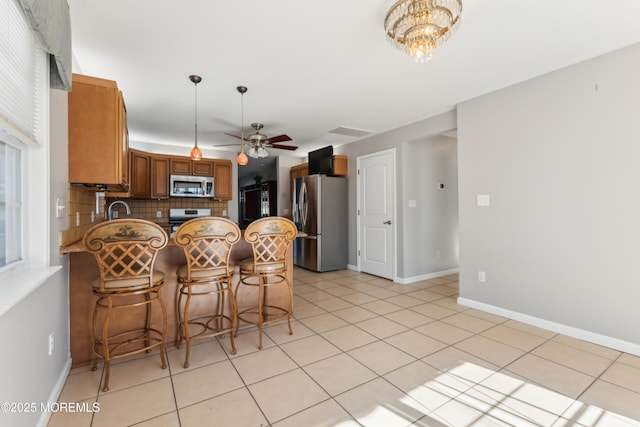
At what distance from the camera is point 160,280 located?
2.09 m

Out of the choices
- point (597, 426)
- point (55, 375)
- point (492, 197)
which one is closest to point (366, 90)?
point (492, 197)

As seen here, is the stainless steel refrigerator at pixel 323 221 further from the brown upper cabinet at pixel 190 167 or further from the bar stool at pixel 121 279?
the bar stool at pixel 121 279

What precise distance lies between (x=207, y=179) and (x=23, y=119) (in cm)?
417

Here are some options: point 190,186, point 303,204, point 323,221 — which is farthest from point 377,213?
point 190,186

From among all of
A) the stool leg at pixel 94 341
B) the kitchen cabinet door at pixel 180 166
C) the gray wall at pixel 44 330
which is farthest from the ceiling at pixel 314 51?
the stool leg at pixel 94 341

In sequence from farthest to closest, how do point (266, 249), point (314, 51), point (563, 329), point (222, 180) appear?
point (222, 180)
point (563, 329)
point (266, 249)
point (314, 51)

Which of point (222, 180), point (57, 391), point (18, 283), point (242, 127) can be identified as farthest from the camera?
point (222, 180)

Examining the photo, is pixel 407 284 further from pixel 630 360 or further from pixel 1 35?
pixel 1 35

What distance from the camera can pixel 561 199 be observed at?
2682mm

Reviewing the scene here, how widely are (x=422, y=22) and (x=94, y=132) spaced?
2361mm

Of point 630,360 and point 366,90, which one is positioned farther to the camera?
point 366,90

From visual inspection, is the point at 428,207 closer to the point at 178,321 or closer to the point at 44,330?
the point at 178,321

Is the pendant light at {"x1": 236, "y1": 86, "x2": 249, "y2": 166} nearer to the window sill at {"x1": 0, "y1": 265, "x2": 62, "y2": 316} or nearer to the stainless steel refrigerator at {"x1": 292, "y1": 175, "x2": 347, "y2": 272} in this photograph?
the stainless steel refrigerator at {"x1": 292, "y1": 175, "x2": 347, "y2": 272}

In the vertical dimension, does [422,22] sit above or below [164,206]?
above
